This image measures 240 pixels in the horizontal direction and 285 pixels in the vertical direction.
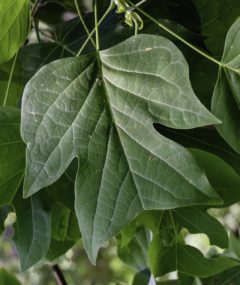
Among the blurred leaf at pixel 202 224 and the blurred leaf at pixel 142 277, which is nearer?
the blurred leaf at pixel 202 224

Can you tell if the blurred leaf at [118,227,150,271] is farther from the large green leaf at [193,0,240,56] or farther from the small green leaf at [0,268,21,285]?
the large green leaf at [193,0,240,56]

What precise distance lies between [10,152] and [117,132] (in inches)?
5.0

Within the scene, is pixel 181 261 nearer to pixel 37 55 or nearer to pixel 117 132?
pixel 117 132

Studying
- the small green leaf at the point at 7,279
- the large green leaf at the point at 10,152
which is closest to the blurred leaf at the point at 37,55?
the large green leaf at the point at 10,152

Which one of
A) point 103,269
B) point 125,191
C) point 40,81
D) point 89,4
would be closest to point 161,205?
point 125,191

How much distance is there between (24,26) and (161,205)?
246 millimetres

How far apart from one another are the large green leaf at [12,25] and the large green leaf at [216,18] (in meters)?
0.18

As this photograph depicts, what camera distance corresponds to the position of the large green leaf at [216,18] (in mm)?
630

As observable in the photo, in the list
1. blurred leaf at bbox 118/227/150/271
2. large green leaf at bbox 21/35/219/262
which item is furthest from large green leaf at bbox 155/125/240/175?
blurred leaf at bbox 118/227/150/271

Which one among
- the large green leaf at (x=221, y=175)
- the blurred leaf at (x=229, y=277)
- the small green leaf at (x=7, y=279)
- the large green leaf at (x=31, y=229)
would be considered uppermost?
the large green leaf at (x=221, y=175)

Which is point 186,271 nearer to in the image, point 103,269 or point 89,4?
point 89,4

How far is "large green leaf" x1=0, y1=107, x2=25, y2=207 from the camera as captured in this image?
60 cm

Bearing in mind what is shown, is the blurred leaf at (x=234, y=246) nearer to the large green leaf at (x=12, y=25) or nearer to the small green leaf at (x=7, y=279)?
the small green leaf at (x=7, y=279)

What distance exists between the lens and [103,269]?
2314 millimetres
